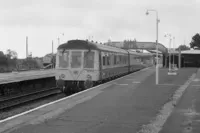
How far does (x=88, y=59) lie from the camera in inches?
739

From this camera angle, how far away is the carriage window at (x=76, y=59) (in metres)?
18.9

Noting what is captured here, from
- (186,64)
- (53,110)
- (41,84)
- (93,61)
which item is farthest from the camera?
(186,64)

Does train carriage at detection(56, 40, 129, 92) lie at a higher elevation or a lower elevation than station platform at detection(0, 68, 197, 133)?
higher

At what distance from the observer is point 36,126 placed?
827cm

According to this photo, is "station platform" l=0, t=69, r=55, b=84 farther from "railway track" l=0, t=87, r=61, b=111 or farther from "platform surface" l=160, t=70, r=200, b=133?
"platform surface" l=160, t=70, r=200, b=133

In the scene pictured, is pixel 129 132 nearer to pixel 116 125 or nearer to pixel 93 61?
pixel 116 125

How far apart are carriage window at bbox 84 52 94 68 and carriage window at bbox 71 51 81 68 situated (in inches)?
14.9

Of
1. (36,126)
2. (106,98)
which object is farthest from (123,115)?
(106,98)

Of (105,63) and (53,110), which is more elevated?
(105,63)

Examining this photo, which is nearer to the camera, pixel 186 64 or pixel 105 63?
pixel 105 63

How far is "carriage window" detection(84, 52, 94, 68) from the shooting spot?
18.7 metres

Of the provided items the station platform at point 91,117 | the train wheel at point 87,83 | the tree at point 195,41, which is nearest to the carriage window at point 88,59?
the train wheel at point 87,83

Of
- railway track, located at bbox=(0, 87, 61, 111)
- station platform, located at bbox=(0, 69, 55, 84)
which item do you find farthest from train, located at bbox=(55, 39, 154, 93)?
station platform, located at bbox=(0, 69, 55, 84)

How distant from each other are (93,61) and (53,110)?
8.35 meters
